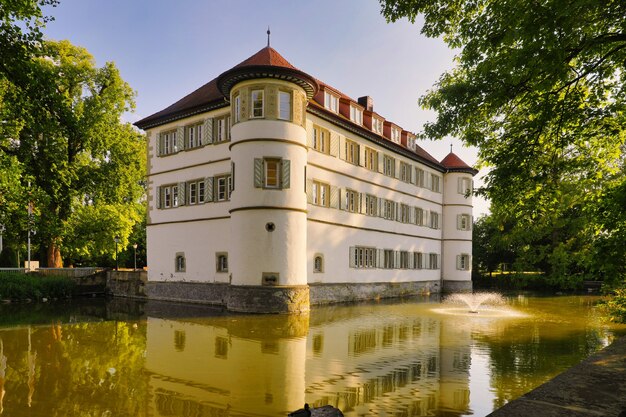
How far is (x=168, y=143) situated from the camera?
2645cm

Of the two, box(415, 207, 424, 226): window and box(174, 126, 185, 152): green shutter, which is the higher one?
box(174, 126, 185, 152): green shutter

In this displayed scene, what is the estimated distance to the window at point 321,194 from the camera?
24.1 metres

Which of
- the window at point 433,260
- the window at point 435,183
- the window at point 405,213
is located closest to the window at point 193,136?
the window at point 405,213

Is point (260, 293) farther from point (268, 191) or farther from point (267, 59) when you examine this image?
point (267, 59)

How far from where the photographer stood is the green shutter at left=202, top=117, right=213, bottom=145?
947 inches

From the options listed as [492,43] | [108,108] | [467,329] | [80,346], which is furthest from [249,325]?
[108,108]

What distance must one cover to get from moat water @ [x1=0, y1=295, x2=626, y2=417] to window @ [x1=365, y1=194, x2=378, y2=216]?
10396mm

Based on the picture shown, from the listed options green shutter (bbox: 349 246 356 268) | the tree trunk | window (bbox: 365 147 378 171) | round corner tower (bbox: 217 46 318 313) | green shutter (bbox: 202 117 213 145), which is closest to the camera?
round corner tower (bbox: 217 46 318 313)

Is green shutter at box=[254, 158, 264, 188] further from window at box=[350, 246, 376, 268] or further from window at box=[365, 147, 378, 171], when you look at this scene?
window at box=[365, 147, 378, 171]

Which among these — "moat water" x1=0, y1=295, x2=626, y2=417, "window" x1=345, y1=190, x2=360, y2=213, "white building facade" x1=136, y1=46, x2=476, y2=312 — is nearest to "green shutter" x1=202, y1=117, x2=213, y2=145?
"white building facade" x1=136, y1=46, x2=476, y2=312

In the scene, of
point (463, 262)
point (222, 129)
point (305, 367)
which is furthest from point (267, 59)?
point (463, 262)

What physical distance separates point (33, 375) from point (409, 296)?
26102 millimetres

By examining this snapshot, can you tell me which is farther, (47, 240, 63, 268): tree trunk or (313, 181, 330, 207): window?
(47, 240, 63, 268): tree trunk

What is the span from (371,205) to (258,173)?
10655mm
